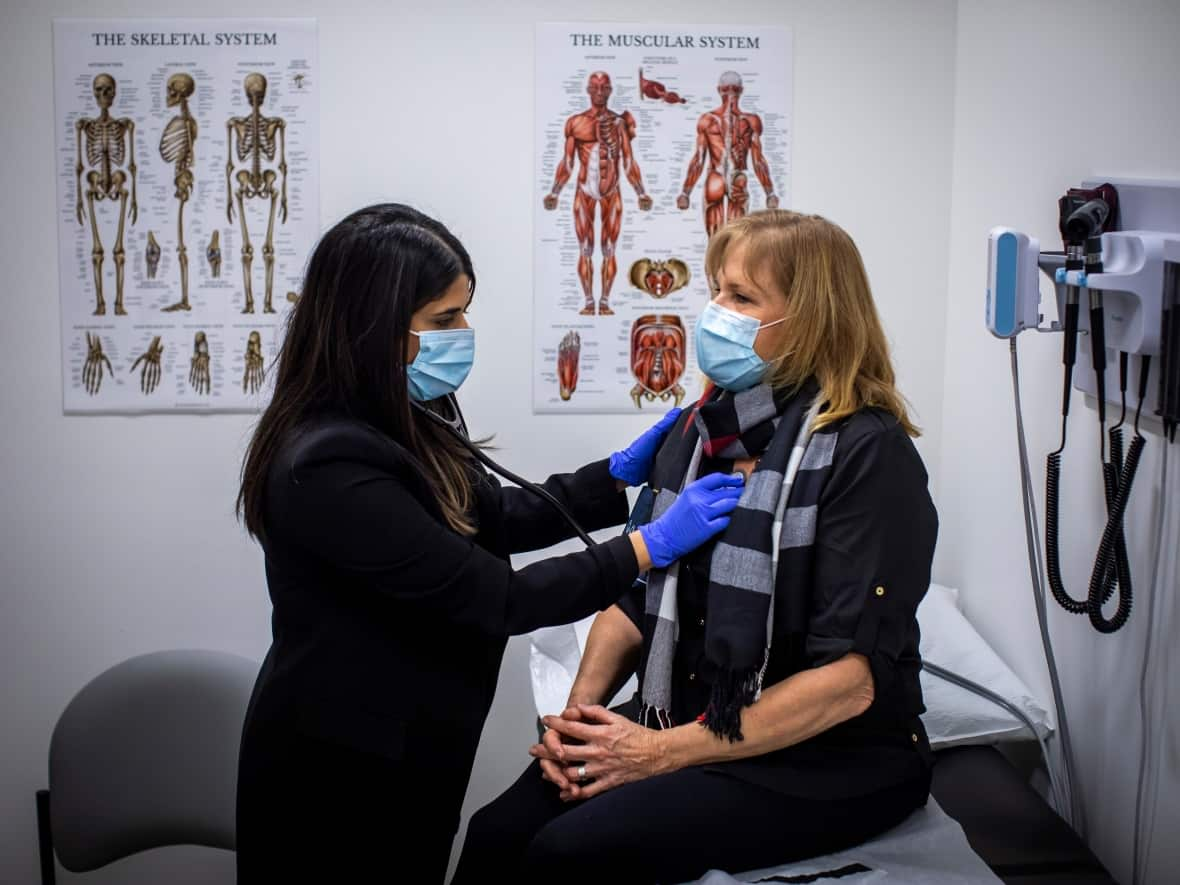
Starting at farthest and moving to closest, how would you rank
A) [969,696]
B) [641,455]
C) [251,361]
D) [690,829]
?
[251,361] → [969,696] → [641,455] → [690,829]

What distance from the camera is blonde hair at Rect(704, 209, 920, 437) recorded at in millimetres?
1611

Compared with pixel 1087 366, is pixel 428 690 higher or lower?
lower

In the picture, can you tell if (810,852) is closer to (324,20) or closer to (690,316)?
(690,316)

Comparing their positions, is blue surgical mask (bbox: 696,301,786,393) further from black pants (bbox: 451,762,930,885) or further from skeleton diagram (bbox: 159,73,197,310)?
skeleton diagram (bbox: 159,73,197,310)

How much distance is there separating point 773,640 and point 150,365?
1516mm

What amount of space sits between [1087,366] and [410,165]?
1.36m

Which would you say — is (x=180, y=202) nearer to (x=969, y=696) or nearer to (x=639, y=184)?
(x=639, y=184)

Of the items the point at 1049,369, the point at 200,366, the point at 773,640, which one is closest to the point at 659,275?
the point at 1049,369

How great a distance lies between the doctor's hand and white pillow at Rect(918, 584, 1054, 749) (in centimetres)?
65

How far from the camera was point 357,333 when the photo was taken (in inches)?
62.1

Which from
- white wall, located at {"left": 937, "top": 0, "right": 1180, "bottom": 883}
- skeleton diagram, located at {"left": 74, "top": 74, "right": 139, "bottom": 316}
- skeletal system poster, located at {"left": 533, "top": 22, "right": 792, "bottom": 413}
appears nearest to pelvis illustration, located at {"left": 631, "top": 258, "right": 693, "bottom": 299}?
skeletal system poster, located at {"left": 533, "top": 22, "right": 792, "bottom": 413}

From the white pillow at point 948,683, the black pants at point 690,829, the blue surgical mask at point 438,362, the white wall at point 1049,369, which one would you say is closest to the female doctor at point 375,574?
the blue surgical mask at point 438,362

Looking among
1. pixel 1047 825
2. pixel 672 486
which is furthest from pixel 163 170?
pixel 1047 825

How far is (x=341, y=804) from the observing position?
1.62 m
